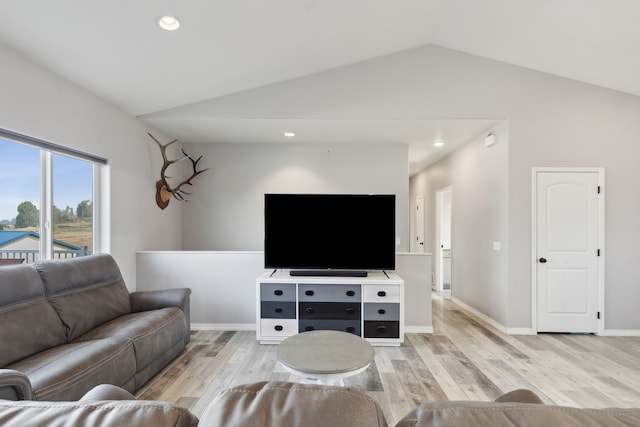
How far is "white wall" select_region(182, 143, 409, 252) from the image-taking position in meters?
4.92

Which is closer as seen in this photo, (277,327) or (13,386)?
(13,386)

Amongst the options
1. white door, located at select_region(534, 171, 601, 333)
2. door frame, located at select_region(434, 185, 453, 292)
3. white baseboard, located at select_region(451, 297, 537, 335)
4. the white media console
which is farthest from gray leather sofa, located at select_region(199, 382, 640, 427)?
door frame, located at select_region(434, 185, 453, 292)

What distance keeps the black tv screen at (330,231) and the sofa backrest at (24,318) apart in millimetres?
1948

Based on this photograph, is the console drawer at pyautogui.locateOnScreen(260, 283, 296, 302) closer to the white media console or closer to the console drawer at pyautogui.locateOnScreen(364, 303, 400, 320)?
the white media console

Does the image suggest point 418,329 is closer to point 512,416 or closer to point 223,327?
point 223,327

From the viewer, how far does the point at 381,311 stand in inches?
135

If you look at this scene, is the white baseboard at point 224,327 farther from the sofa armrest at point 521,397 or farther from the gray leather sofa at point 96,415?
the gray leather sofa at point 96,415

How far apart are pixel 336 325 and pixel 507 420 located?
3005mm

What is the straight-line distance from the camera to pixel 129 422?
539 millimetres

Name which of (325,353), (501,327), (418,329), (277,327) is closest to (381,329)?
(418,329)

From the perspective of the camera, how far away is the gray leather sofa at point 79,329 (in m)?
1.80

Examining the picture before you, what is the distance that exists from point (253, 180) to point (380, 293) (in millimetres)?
2683

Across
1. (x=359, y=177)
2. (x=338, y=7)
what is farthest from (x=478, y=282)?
(x=338, y=7)

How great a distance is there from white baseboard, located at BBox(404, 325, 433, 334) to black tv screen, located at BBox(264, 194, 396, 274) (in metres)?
0.87
